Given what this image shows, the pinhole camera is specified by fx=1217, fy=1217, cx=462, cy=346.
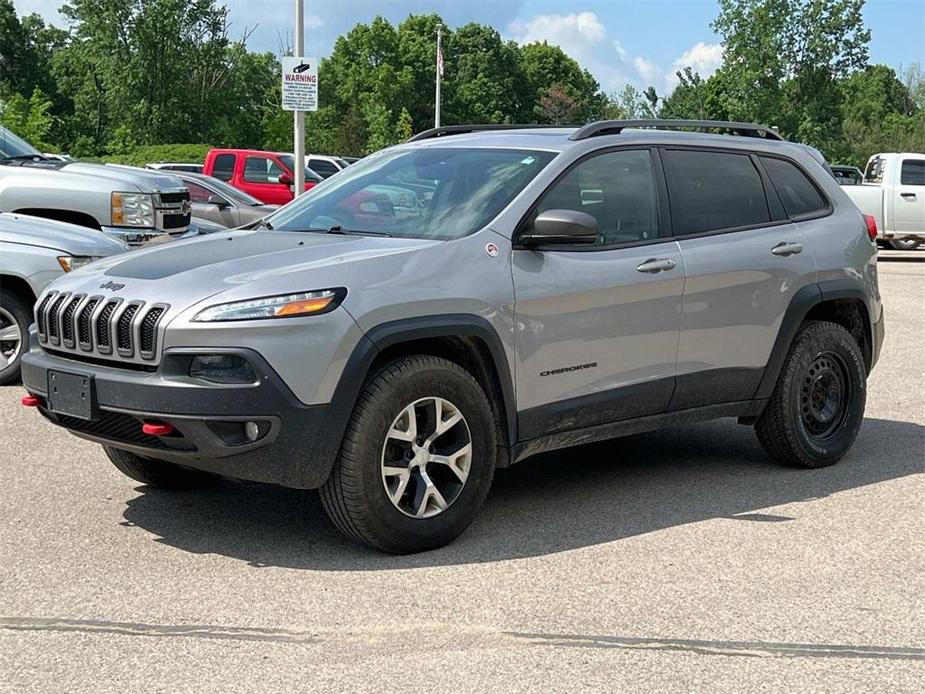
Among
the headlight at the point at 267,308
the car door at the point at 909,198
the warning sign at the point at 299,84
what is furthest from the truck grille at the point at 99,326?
the car door at the point at 909,198

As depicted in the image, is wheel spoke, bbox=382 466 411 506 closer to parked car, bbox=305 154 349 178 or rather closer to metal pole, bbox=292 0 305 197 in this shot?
metal pole, bbox=292 0 305 197

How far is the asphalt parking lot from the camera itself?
12.3 ft

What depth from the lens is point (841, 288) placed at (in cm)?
664

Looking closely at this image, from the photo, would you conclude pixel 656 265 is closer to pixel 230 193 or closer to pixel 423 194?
pixel 423 194

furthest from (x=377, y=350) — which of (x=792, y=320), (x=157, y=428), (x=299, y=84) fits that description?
(x=299, y=84)

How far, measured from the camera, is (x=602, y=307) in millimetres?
5477

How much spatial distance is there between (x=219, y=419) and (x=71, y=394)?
28.7 inches

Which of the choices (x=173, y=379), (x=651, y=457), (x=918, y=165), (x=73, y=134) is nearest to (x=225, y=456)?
(x=173, y=379)

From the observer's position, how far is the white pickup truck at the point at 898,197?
76.3 feet

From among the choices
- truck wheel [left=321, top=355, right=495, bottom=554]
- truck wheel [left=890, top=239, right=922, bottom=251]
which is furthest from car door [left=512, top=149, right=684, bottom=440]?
truck wheel [left=890, top=239, right=922, bottom=251]

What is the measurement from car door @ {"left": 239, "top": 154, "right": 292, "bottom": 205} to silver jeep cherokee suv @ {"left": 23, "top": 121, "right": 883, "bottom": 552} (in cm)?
1760

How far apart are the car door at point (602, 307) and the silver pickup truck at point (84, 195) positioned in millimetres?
6301

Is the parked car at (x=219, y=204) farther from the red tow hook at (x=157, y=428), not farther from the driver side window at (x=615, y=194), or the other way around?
the red tow hook at (x=157, y=428)

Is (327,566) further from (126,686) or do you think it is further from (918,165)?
(918,165)
